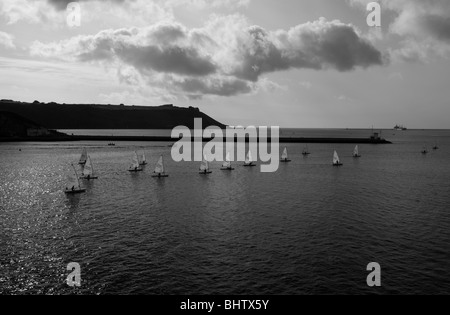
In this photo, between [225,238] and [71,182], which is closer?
[225,238]

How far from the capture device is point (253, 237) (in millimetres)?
38656

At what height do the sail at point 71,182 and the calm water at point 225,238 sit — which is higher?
the sail at point 71,182

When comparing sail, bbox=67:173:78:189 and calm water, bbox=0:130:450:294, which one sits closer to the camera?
calm water, bbox=0:130:450:294

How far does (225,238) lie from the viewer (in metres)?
38.3

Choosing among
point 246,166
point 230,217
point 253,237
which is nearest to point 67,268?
point 253,237

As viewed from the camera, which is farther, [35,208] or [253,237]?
[35,208]

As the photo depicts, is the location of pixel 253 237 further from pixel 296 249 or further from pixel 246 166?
pixel 246 166

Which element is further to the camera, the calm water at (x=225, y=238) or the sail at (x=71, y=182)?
the sail at (x=71, y=182)

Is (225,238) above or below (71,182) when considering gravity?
below

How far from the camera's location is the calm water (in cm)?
2792

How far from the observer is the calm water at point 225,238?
27.9m

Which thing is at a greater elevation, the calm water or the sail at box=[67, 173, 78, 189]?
the sail at box=[67, 173, 78, 189]
